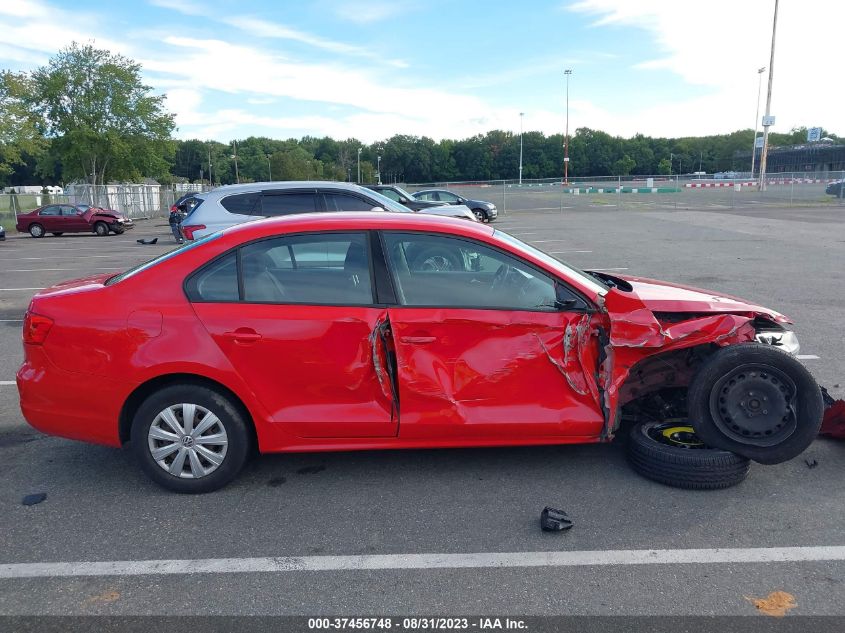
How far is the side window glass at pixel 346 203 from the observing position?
9820mm

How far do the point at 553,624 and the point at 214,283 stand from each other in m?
2.59

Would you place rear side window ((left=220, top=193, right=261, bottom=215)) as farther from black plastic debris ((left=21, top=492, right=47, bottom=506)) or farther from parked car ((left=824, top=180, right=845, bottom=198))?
parked car ((left=824, top=180, right=845, bottom=198))

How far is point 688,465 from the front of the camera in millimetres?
3920

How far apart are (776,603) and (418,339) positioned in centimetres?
213

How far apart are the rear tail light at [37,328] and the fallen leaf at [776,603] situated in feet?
12.8

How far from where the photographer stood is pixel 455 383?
3.91m

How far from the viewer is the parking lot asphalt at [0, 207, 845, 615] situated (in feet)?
9.76

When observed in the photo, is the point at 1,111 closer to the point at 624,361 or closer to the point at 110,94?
the point at 110,94

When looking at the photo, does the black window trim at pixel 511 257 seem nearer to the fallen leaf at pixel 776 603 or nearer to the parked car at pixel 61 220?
the fallen leaf at pixel 776 603

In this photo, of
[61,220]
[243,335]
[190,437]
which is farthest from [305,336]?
[61,220]

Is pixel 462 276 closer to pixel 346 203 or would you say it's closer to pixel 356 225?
pixel 356 225

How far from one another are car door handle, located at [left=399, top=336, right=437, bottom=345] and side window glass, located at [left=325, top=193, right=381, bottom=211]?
6.27 meters

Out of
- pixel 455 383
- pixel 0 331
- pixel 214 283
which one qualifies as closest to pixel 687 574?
pixel 455 383

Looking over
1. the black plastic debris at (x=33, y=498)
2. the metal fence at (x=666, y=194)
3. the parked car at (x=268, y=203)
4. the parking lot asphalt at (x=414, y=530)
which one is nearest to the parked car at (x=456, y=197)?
the metal fence at (x=666, y=194)
